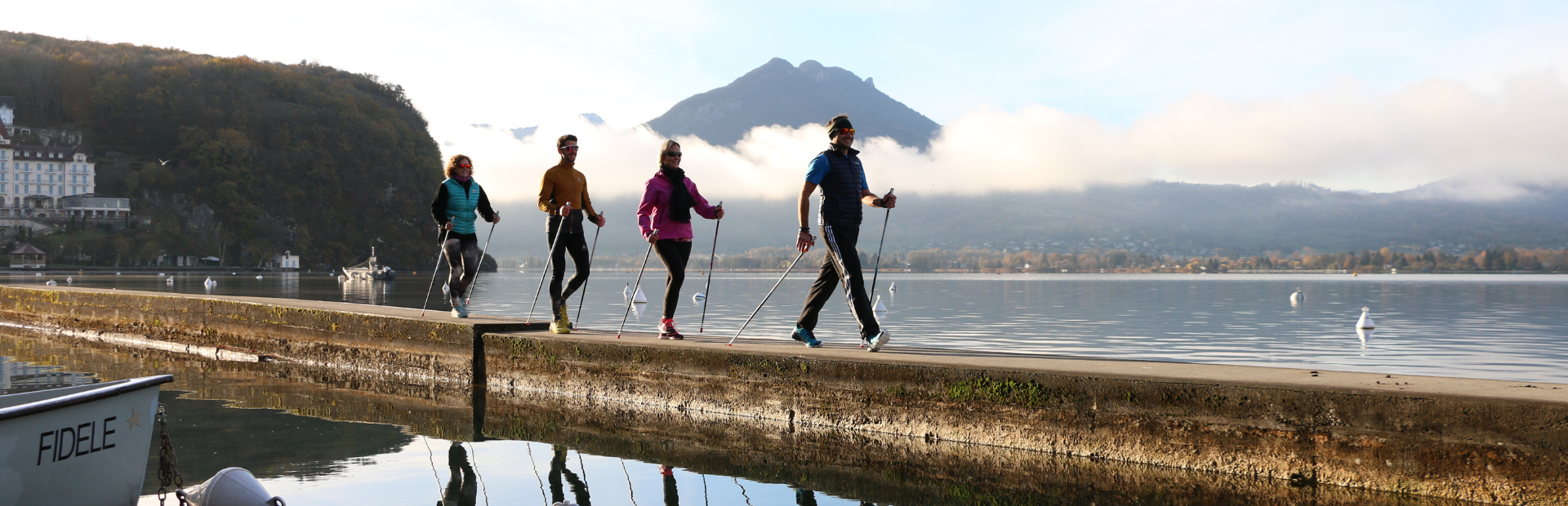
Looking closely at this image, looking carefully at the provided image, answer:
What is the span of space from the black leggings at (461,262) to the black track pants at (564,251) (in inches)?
56.4

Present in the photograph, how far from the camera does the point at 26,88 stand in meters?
153

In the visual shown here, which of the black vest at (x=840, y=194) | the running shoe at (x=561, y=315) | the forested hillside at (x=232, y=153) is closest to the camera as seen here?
the black vest at (x=840, y=194)

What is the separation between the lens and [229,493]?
4.84 metres

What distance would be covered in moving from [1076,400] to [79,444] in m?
5.27

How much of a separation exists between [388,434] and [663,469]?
8.49ft

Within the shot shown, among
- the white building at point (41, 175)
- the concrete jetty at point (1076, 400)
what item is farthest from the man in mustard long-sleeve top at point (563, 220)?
the white building at point (41, 175)

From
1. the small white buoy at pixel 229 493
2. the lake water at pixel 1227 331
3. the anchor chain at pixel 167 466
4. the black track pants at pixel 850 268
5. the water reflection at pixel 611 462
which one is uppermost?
the black track pants at pixel 850 268

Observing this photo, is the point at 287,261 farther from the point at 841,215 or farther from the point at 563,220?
the point at 841,215

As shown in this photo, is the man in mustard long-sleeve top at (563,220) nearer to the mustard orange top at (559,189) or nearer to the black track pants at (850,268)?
the mustard orange top at (559,189)

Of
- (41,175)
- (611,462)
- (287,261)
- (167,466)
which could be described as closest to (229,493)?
Answer: (167,466)

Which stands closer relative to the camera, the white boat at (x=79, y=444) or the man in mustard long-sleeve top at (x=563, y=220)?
the white boat at (x=79, y=444)

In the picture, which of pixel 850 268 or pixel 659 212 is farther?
pixel 659 212

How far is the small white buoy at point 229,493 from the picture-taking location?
4.80m

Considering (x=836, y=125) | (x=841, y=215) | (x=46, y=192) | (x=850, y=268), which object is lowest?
(x=850, y=268)
